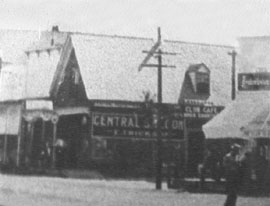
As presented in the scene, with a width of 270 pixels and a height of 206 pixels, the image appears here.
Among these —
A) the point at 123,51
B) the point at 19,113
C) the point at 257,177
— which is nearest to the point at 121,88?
the point at 123,51

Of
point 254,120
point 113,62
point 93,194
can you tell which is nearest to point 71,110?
point 113,62

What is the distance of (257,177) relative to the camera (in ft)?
32.3

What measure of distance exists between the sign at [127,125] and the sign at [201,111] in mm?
210

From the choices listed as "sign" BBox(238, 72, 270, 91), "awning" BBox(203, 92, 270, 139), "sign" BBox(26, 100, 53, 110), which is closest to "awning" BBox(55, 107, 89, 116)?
"sign" BBox(26, 100, 53, 110)

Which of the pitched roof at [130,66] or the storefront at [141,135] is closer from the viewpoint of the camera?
the pitched roof at [130,66]

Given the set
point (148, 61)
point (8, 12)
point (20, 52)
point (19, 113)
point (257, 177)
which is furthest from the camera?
point (148, 61)

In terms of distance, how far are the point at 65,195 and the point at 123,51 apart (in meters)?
2.20

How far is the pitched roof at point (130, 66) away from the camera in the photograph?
37.1ft

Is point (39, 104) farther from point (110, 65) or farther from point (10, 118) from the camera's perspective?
point (110, 65)

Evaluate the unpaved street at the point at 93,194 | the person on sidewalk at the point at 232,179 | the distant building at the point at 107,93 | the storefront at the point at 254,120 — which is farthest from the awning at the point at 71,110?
the person on sidewalk at the point at 232,179

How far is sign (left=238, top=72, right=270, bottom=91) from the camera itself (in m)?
9.23

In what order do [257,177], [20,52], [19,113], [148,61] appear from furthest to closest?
1. [148,61]
2. [19,113]
3. [20,52]
4. [257,177]

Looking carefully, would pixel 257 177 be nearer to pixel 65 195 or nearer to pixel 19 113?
pixel 65 195

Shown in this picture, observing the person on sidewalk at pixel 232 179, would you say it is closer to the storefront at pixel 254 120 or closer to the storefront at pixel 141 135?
the storefront at pixel 254 120
